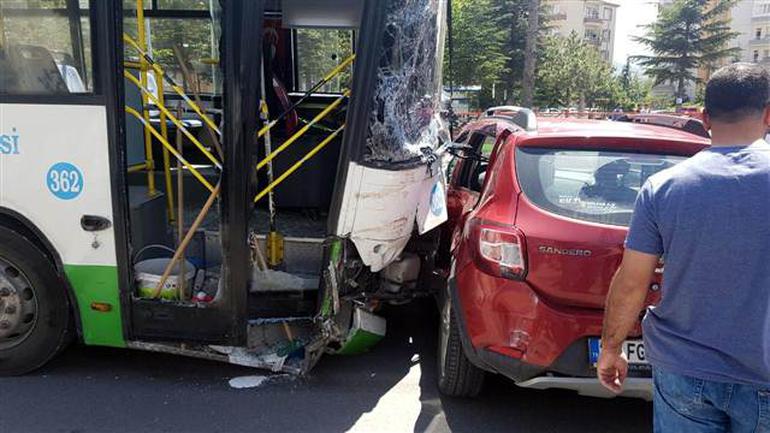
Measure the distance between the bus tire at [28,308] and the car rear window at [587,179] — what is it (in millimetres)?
2950

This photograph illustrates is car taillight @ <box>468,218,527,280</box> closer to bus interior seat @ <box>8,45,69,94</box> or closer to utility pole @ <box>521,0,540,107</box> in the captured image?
bus interior seat @ <box>8,45,69,94</box>

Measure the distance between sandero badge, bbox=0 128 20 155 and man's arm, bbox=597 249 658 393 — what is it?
3417mm

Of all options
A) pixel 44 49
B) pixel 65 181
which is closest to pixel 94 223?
pixel 65 181

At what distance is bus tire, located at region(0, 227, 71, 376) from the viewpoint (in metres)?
3.80

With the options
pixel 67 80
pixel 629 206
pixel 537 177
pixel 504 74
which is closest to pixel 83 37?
pixel 67 80

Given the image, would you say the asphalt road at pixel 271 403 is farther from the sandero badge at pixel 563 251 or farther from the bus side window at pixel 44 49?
the bus side window at pixel 44 49

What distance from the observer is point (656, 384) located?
2125 millimetres

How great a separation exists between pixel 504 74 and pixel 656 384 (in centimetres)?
3552

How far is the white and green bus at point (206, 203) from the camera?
11.5 feet

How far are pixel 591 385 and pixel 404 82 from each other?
6.34 feet

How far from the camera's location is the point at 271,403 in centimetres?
381

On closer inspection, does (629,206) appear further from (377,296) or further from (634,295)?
(377,296)

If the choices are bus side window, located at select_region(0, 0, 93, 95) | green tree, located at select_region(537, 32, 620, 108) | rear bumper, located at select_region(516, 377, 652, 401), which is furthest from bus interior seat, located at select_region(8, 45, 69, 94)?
green tree, located at select_region(537, 32, 620, 108)

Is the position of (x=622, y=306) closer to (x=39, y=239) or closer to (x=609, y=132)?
(x=609, y=132)
